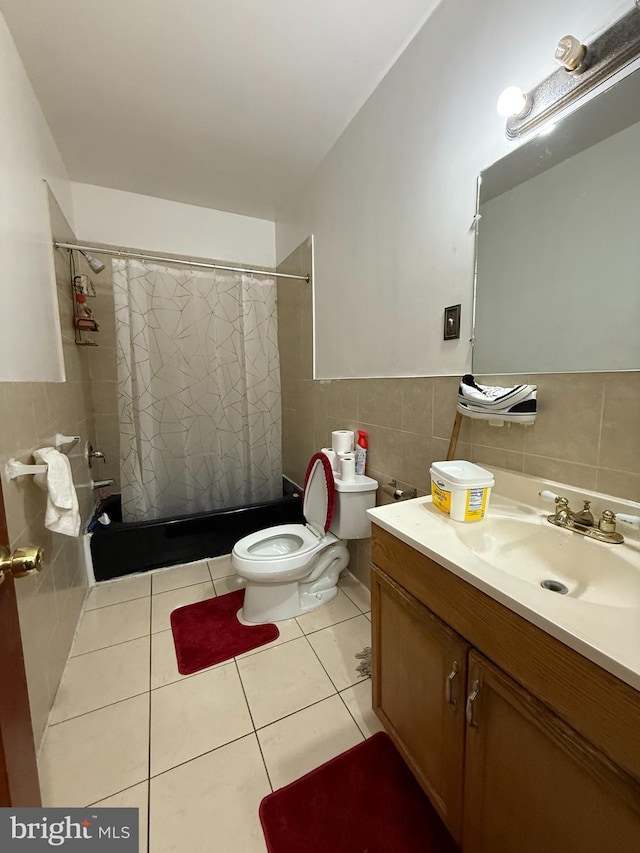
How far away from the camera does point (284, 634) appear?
Answer: 1.58 m

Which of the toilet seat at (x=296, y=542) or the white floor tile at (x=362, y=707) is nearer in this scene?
the white floor tile at (x=362, y=707)

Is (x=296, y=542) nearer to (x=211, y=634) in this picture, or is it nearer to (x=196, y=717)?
(x=211, y=634)

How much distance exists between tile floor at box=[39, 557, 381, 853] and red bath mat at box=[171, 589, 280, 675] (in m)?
0.04

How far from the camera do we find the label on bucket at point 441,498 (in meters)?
0.94

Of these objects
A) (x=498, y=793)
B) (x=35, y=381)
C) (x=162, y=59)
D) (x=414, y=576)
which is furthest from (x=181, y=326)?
(x=498, y=793)

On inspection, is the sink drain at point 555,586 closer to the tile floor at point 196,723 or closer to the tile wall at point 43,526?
the tile floor at point 196,723

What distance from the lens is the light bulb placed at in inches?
35.6

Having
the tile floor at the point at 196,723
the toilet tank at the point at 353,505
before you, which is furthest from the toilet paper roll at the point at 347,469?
the tile floor at the point at 196,723

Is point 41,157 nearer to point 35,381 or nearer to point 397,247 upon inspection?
point 35,381

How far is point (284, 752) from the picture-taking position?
1086mm

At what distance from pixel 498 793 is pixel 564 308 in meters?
1.16

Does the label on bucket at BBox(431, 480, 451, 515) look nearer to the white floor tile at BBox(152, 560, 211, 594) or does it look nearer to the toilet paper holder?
the toilet paper holder

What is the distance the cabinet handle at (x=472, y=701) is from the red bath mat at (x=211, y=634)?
1.07 meters

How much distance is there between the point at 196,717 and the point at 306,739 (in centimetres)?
41
